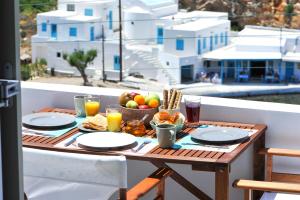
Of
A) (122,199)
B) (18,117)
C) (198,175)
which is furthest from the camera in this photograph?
(198,175)

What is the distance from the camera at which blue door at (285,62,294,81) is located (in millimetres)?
24169

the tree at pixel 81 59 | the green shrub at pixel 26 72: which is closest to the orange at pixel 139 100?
the green shrub at pixel 26 72

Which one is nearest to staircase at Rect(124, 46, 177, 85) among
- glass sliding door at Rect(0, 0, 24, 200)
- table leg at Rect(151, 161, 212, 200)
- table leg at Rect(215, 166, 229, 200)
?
table leg at Rect(151, 161, 212, 200)

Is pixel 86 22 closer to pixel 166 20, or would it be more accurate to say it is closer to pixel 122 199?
pixel 166 20

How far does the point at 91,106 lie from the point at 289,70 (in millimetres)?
22735

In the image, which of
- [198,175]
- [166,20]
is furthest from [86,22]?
[198,175]

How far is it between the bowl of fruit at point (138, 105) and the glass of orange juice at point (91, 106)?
0.38 feet

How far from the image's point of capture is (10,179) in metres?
0.83

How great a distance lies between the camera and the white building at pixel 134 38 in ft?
79.8

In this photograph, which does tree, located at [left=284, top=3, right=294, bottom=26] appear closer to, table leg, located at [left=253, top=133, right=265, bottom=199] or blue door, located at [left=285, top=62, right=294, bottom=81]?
blue door, located at [left=285, top=62, right=294, bottom=81]

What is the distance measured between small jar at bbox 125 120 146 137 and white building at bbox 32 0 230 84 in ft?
70.4

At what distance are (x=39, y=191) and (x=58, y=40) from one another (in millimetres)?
23679

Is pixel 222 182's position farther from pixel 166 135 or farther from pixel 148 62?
pixel 148 62

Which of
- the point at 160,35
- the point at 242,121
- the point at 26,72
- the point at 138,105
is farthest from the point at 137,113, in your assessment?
the point at 160,35
